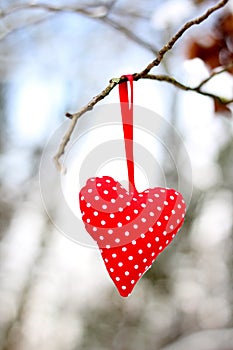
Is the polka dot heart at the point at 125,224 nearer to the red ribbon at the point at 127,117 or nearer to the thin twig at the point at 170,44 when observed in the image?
the red ribbon at the point at 127,117

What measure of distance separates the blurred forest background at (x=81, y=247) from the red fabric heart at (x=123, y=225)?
1.33 metres

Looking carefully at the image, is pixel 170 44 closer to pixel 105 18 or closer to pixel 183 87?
pixel 183 87

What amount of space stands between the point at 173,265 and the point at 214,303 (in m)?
0.63

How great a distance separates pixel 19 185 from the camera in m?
4.78

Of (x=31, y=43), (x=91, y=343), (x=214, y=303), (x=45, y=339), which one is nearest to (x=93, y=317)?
(x=91, y=343)

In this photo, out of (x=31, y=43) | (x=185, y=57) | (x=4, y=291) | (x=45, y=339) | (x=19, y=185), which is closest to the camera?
(x=185, y=57)

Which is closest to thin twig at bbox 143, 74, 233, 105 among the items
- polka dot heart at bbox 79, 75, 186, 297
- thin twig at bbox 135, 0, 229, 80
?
thin twig at bbox 135, 0, 229, 80

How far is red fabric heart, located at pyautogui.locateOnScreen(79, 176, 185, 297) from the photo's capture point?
2.48ft

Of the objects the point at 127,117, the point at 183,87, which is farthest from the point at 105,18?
the point at 127,117

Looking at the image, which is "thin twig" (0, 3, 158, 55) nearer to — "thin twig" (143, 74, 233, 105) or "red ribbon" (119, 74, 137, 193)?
"thin twig" (143, 74, 233, 105)

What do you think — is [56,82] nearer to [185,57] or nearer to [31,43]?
[31,43]

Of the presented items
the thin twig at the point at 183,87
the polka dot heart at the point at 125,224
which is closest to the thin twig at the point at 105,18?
the thin twig at the point at 183,87

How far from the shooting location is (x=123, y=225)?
771mm

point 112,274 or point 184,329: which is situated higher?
point 184,329
